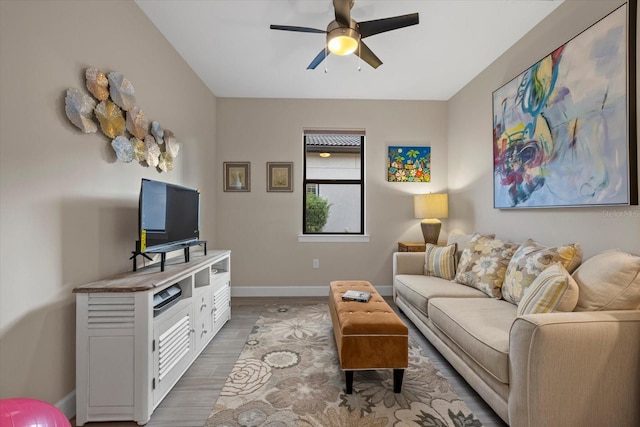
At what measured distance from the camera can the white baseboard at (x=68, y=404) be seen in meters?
1.59

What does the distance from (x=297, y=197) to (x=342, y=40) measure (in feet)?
7.41

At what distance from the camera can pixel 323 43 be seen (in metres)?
2.76

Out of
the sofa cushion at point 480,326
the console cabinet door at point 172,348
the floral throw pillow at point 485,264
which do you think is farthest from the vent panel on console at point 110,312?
the floral throw pillow at point 485,264

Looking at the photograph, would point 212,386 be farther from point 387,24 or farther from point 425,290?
point 387,24

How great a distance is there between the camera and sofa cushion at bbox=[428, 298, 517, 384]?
1.51 m

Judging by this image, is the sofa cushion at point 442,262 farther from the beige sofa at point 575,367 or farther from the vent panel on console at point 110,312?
the vent panel on console at point 110,312

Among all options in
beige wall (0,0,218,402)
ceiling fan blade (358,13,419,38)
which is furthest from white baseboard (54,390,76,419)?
ceiling fan blade (358,13,419,38)

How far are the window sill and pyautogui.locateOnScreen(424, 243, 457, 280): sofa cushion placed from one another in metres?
1.05

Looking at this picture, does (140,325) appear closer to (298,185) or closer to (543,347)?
(543,347)

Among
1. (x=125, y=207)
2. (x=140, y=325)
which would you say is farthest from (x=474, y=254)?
(x=125, y=207)

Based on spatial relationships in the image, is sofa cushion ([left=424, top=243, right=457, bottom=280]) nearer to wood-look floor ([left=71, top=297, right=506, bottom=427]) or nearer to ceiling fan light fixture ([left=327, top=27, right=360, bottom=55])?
wood-look floor ([left=71, top=297, right=506, bottom=427])

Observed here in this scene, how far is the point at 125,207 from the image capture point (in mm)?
2092

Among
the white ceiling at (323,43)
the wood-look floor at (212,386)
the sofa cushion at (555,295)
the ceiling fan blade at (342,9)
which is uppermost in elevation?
the white ceiling at (323,43)

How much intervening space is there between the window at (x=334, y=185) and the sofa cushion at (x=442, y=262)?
3.98 feet
